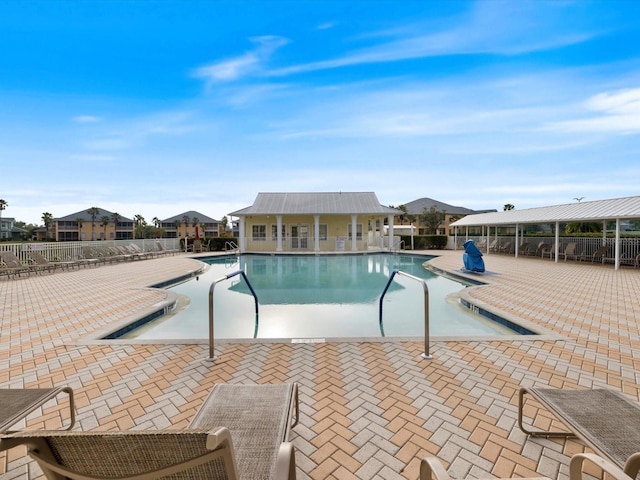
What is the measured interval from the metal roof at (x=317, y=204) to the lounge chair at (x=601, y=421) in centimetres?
1947

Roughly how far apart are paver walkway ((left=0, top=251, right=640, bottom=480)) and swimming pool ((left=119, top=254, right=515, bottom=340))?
1.12 metres

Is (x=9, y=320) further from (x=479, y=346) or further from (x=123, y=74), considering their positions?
(x=123, y=74)

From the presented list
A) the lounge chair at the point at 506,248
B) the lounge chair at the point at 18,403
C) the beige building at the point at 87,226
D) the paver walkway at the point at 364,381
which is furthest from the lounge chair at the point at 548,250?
the beige building at the point at 87,226

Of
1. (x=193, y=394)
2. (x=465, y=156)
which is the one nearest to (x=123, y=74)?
(x=193, y=394)

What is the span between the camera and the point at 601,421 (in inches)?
80.0

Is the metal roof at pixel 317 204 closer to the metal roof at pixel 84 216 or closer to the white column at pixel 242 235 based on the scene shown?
the white column at pixel 242 235

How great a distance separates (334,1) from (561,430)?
13.1 metres

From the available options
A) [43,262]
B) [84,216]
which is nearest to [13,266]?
[43,262]

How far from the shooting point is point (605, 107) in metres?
13.7

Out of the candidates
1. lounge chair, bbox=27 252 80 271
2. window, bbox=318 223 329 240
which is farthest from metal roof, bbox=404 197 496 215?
lounge chair, bbox=27 252 80 271

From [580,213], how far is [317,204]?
52.2 ft

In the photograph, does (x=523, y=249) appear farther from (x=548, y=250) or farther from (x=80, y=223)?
(x=80, y=223)

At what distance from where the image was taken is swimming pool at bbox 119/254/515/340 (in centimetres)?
598

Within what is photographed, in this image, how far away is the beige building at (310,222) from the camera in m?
22.3
